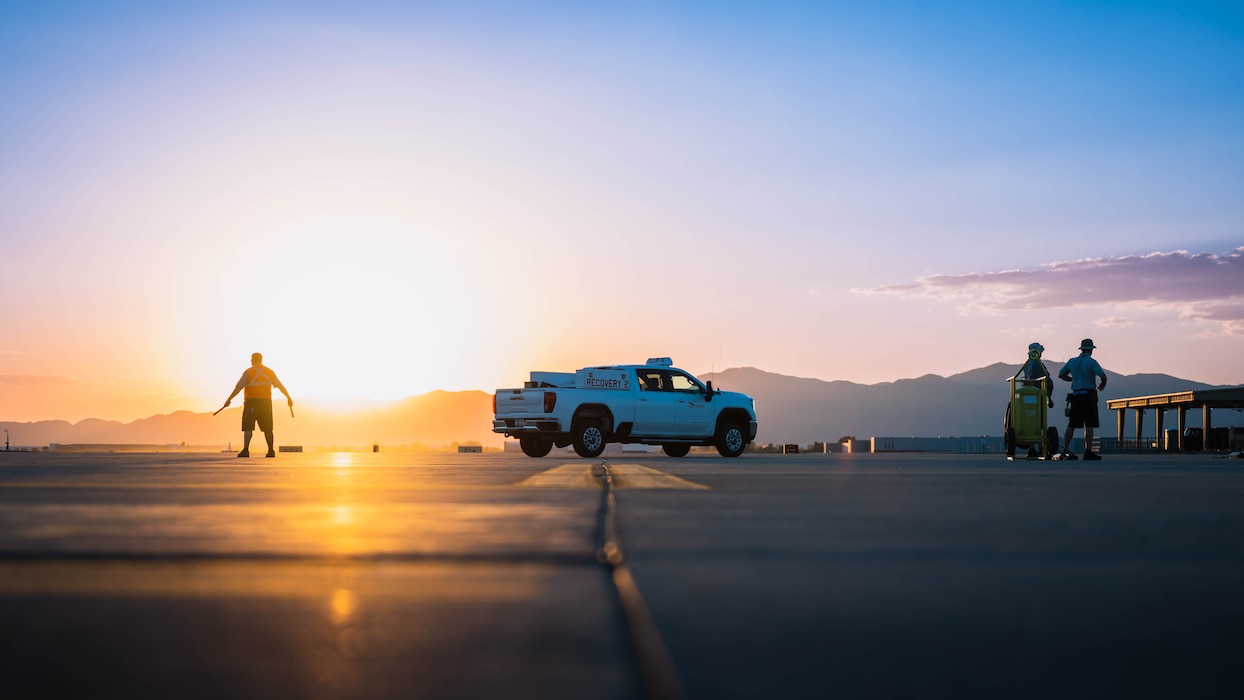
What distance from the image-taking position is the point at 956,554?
17.8ft

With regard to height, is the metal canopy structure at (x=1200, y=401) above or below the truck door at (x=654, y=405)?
above

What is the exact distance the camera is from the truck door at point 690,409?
2556cm

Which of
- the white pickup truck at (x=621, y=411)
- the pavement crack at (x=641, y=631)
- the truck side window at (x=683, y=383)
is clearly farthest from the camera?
the truck side window at (x=683, y=383)

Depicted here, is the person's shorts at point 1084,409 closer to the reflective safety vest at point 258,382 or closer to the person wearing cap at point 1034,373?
the person wearing cap at point 1034,373

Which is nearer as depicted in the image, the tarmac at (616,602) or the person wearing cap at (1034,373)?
the tarmac at (616,602)

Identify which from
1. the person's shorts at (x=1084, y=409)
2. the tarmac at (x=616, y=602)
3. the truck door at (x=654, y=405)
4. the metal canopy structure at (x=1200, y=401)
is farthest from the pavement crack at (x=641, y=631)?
the metal canopy structure at (x=1200, y=401)

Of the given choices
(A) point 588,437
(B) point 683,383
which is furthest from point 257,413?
(B) point 683,383

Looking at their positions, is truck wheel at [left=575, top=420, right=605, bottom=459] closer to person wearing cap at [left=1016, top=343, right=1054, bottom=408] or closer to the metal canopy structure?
person wearing cap at [left=1016, top=343, right=1054, bottom=408]

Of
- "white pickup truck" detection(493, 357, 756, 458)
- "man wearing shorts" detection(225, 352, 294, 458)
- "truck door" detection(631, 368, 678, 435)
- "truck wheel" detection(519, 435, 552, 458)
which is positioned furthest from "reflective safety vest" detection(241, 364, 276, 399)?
"truck door" detection(631, 368, 678, 435)

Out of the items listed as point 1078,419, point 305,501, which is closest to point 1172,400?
point 1078,419

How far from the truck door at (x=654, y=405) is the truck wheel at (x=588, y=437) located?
869mm

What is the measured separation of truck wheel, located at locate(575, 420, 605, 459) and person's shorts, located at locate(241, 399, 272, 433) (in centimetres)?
559

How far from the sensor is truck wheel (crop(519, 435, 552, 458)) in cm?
2608

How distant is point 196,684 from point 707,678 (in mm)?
Answer: 1194
